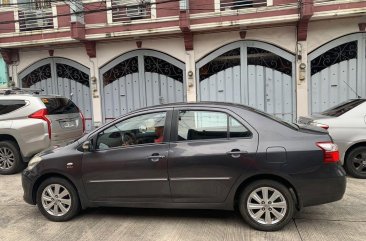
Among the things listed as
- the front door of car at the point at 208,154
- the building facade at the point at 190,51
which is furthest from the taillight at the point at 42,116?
the building facade at the point at 190,51

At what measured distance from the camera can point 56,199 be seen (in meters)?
4.97

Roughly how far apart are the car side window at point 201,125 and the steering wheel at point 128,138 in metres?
0.65

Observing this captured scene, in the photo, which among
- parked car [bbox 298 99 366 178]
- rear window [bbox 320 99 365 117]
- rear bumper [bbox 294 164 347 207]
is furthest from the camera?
rear window [bbox 320 99 365 117]

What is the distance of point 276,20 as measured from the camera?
10508 millimetres

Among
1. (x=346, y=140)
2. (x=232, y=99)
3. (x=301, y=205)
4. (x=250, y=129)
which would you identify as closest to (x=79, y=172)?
(x=250, y=129)

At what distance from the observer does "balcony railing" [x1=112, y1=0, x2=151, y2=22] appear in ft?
38.2

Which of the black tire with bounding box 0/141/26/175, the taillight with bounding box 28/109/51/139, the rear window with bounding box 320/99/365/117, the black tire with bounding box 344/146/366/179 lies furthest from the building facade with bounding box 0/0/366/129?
the black tire with bounding box 0/141/26/175

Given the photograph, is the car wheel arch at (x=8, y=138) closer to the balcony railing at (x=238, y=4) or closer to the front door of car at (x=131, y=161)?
the front door of car at (x=131, y=161)

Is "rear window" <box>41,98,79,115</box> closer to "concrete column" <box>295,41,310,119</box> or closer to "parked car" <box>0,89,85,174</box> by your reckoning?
"parked car" <box>0,89,85,174</box>

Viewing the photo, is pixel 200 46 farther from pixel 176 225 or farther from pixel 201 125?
pixel 176 225

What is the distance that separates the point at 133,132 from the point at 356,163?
4.47 m

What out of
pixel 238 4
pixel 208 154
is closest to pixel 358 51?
pixel 238 4

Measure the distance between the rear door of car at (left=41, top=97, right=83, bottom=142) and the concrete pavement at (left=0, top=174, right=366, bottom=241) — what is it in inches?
107

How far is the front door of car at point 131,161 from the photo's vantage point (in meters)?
4.62
